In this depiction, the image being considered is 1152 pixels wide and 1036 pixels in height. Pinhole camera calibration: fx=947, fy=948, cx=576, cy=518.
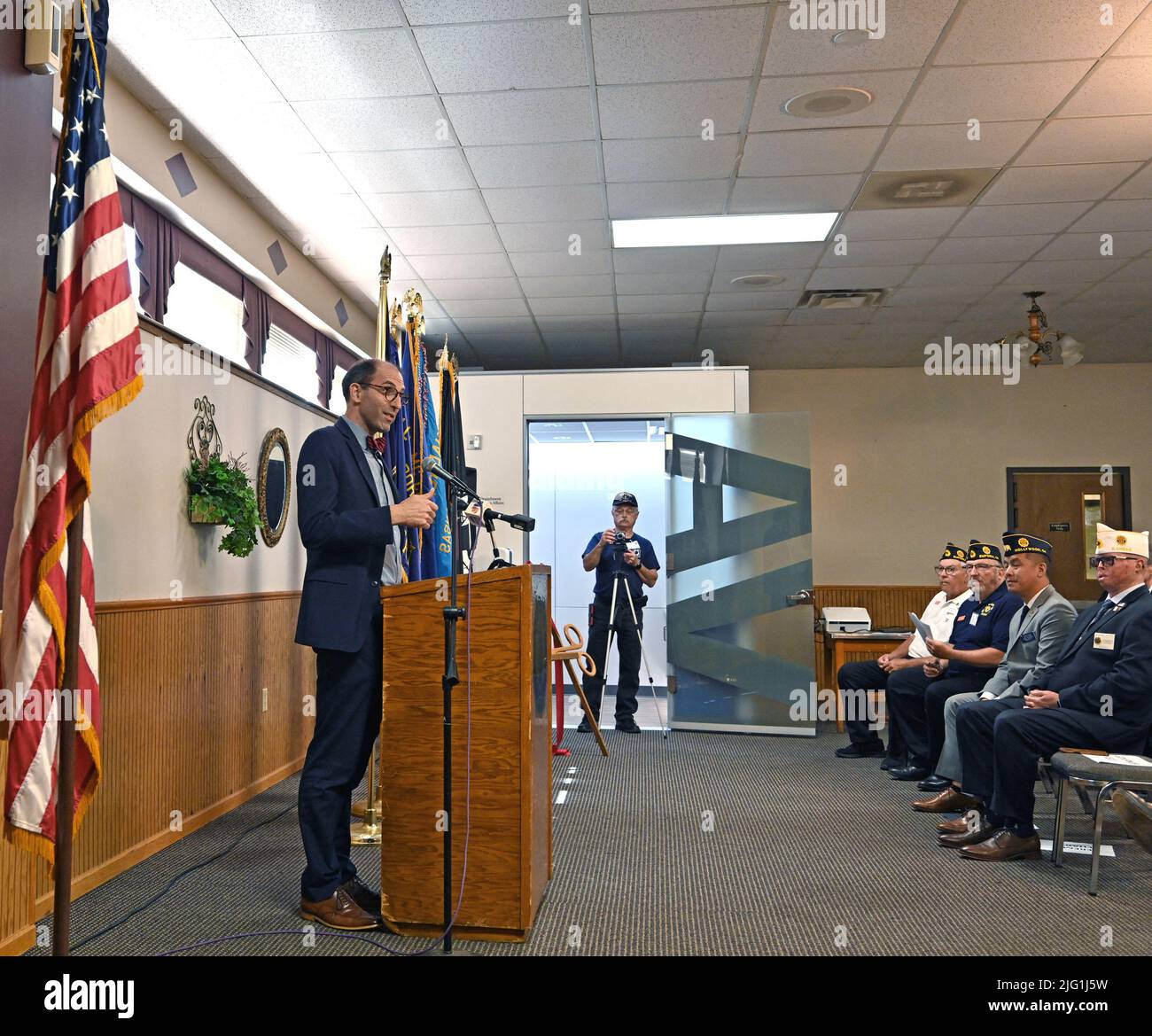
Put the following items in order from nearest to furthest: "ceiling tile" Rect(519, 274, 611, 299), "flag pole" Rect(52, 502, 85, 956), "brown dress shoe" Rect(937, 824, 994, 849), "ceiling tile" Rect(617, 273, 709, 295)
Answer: "flag pole" Rect(52, 502, 85, 956)
"brown dress shoe" Rect(937, 824, 994, 849)
"ceiling tile" Rect(617, 273, 709, 295)
"ceiling tile" Rect(519, 274, 611, 299)

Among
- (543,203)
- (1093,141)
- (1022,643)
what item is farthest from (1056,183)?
(543,203)

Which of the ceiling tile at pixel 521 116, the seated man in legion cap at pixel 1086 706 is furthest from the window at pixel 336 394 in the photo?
the seated man in legion cap at pixel 1086 706

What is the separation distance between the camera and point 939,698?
16.4 ft

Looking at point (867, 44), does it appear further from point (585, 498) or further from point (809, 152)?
point (585, 498)

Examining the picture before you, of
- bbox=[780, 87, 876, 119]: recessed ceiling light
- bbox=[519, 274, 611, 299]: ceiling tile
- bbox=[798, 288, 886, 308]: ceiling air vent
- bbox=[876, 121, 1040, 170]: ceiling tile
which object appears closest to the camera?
bbox=[780, 87, 876, 119]: recessed ceiling light

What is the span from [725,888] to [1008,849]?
1.21 metres

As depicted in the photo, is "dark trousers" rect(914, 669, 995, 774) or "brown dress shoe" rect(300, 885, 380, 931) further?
"dark trousers" rect(914, 669, 995, 774)

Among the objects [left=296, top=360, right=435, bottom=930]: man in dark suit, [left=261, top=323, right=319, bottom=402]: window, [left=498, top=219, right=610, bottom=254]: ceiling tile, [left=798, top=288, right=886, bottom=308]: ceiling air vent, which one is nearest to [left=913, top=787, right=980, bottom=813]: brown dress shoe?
[left=296, top=360, right=435, bottom=930]: man in dark suit

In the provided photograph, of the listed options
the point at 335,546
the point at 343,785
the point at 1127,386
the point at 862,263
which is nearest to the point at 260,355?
the point at 335,546

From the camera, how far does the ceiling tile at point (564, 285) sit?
6617 mm

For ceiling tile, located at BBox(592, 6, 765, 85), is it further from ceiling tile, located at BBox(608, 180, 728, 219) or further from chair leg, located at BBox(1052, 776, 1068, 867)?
chair leg, located at BBox(1052, 776, 1068, 867)

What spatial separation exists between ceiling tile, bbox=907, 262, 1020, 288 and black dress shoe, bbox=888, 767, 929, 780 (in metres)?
3.33

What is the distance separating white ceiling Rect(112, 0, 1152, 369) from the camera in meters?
3.62
